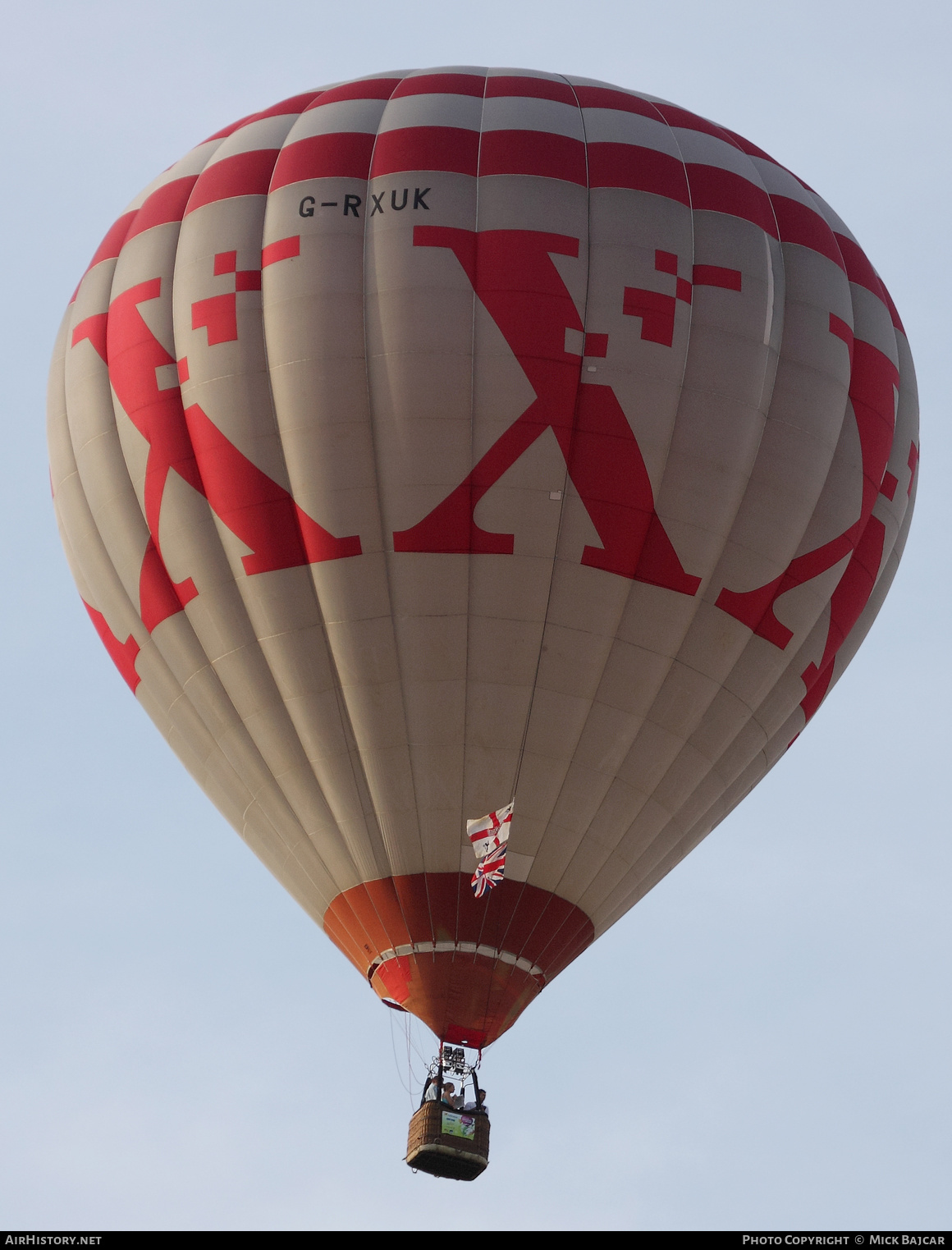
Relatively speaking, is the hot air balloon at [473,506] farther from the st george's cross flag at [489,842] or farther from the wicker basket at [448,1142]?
the wicker basket at [448,1142]

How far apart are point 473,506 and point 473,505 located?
0.04 feet

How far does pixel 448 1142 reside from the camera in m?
18.1

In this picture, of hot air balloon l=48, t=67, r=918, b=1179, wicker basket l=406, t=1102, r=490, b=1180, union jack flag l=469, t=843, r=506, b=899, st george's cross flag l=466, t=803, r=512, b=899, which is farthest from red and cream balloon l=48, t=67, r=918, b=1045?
wicker basket l=406, t=1102, r=490, b=1180

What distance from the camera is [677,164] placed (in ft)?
64.2

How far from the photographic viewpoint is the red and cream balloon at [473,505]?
18.3m

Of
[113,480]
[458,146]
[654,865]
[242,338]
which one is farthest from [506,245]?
[654,865]

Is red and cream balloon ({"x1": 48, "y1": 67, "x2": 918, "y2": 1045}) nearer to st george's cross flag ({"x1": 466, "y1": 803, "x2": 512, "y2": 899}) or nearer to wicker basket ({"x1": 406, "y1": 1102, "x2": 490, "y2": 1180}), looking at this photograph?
st george's cross flag ({"x1": 466, "y1": 803, "x2": 512, "y2": 899})

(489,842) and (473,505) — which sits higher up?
(473,505)

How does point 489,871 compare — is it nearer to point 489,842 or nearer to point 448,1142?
point 489,842

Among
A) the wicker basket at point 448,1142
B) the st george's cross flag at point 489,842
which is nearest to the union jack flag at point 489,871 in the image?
the st george's cross flag at point 489,842

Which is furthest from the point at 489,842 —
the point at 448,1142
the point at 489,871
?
the point at 448,1142

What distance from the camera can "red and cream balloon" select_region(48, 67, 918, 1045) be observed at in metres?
18.3

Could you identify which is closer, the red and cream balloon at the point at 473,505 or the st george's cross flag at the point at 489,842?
the st george's cross flag at the point at 489,842

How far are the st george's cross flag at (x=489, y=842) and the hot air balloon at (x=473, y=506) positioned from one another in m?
0.08
